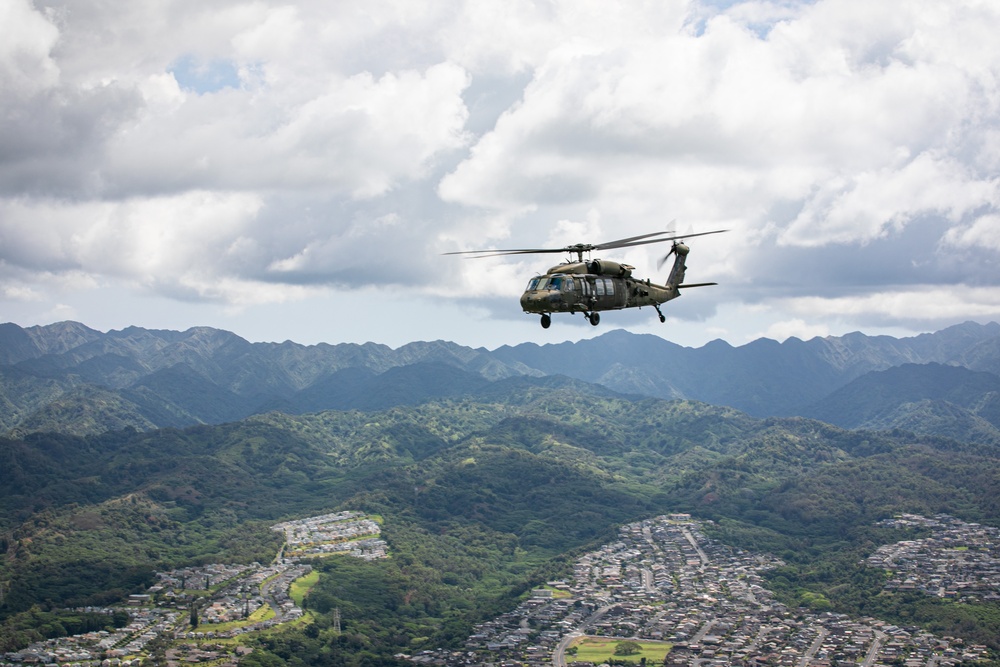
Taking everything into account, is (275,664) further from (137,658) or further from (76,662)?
(76,662)

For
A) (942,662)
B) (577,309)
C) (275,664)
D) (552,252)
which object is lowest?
(942,662)

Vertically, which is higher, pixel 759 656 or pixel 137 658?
pixel 137 658

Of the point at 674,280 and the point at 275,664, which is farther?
the point at 275,664

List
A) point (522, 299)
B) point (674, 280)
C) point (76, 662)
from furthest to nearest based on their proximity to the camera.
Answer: point (76, 662) < point (674, 280) < point (522, 299)

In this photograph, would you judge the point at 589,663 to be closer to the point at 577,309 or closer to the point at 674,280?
the point at 674,280

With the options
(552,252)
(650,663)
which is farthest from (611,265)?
(650,663)

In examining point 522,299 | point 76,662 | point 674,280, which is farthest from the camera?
point 76,662

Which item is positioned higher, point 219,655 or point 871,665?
point 219,655

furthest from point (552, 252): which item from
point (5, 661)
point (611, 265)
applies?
point (5, 661)

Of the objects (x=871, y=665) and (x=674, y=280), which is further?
(x=871, y=665)
